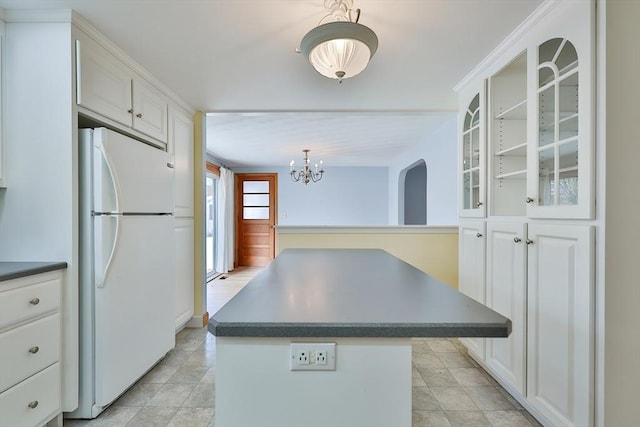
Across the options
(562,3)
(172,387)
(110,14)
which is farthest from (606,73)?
(172,387)

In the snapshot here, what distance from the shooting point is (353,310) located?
2.91ft

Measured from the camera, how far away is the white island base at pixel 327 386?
2.78 ft

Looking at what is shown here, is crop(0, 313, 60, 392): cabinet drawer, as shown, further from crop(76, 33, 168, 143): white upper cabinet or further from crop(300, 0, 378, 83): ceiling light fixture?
crop(300, 0, 378, 83): ceiling light fixture

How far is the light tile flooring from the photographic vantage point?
1.73 m

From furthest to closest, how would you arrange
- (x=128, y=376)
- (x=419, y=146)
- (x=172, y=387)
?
1. (x=419, y=146)
2. (x=172, y=387)
3. (x=128, y=376)

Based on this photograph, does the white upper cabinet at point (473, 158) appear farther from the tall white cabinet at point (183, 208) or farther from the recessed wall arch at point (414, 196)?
the recessed wall arch at point (414, 196)

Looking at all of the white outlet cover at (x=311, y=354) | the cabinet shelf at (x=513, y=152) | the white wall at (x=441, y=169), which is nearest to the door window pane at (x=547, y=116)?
the cabinet shelf at (x=513, y=152)

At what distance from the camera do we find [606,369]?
1256 mm

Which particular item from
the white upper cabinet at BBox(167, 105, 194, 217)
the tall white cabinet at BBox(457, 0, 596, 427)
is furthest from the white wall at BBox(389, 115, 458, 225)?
the white upper cabinet at BBox(167, 105, 194, 217)

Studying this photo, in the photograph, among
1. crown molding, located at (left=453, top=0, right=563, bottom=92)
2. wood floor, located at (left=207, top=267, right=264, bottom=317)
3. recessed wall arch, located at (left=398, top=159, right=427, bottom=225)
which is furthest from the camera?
recessed wall arch, located at (left=398, top=159, right=427, bottom=225)

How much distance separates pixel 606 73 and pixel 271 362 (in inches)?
64.6

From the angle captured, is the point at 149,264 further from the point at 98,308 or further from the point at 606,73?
the point at 606,73

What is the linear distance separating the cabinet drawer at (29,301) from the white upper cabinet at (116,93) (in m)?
0.95

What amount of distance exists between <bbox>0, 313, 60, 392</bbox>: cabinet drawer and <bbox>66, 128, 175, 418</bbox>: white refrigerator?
17 centimetres
